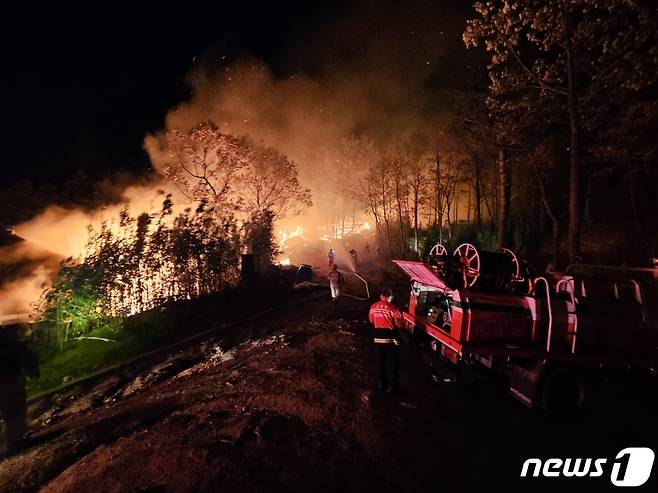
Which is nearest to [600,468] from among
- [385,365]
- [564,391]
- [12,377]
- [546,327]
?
[564,391]

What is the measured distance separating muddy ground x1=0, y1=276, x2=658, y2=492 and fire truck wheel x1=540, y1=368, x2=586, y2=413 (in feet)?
0.66

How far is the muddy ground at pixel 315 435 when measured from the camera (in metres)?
3.88

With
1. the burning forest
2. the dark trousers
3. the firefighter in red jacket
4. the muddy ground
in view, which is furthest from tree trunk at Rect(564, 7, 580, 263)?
the dark trousers

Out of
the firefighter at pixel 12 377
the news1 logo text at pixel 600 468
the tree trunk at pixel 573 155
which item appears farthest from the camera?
the tree trunk at pixel 573 155

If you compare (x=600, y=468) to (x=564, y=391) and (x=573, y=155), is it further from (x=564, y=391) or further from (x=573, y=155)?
(x=573, y=155)

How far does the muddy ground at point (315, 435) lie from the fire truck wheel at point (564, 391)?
200mm

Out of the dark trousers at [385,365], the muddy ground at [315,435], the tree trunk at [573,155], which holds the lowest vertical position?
the muddy ground at [315,435]

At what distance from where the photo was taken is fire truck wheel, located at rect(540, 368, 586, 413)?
17.1 feet

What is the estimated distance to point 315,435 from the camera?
456cm

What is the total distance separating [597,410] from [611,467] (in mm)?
1443

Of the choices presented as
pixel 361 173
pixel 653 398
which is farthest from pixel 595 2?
pixel 361 173

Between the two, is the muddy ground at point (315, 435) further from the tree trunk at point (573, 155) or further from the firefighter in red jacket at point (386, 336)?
the tree trunk at point (573, 155)

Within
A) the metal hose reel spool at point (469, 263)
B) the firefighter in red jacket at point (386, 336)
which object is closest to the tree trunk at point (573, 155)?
the metal hose reel spool at point (469, 263)

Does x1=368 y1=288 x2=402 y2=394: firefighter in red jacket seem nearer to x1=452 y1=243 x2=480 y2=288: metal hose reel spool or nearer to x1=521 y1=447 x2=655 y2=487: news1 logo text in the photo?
x1=452 y1=243 x2=480 y2=288: metal hose reel spool
